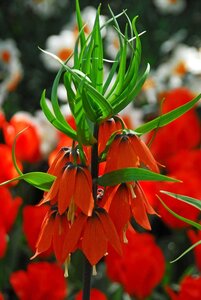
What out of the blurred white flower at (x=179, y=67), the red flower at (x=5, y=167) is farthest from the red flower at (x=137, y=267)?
the blurred white flower at (x=179, y=67)

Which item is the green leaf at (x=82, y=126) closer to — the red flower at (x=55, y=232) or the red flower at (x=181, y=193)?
the red flower at (x=55, y=232)

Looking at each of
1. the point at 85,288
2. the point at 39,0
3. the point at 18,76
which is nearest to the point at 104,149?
the point at 85,288

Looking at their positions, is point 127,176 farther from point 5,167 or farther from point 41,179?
point 5,167

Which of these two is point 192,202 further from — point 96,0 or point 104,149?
point 96,0

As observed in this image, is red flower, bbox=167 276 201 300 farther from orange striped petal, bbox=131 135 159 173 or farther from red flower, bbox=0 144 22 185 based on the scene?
red flower, bbox=0 144 22 185

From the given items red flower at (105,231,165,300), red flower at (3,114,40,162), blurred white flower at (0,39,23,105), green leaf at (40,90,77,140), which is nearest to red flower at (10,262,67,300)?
red flower at (105,231,165,300)
